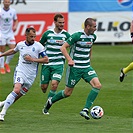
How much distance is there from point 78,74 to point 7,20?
8.38 metres

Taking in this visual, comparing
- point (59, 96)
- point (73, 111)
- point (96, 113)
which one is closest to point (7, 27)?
point (73, 111)

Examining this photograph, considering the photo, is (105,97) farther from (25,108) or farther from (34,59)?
(34,59)

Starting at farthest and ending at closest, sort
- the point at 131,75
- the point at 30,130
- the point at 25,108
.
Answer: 1. the point at 131,75
2. the point at 25,108
3. the point at 30,130

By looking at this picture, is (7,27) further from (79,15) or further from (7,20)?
(79,15)

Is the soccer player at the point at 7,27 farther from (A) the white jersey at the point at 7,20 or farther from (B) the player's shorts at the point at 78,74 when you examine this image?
(B) the player's shorts at the point at 78,74

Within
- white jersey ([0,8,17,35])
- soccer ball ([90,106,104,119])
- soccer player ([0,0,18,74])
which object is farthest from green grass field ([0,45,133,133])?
white jersey ([0,8,17,35])

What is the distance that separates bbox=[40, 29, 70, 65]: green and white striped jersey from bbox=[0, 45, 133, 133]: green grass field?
1109 millimetres

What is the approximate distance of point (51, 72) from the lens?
13.8 meters

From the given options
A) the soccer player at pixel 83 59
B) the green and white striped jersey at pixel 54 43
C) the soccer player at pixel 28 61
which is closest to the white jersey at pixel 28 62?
the soccer player at pixel 28 61

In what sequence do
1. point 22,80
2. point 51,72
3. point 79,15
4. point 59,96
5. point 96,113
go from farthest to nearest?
1. point 79,15
2. point 51,72
3. point 59,96
4. point 22,80
5. point 96,113

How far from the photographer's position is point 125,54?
82.7 ft

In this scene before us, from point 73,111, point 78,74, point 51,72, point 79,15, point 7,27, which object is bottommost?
point 73,111

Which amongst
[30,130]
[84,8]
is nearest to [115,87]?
[30,130]

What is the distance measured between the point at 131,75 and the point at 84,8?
866 cm
